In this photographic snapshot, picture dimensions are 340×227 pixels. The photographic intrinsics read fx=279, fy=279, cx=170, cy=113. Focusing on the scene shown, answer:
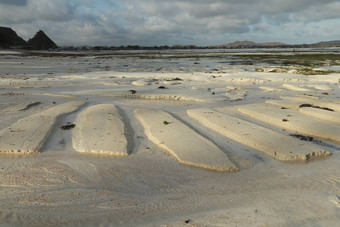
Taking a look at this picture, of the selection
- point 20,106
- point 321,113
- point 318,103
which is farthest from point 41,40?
point 321,113

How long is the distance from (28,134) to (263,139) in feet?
16.2

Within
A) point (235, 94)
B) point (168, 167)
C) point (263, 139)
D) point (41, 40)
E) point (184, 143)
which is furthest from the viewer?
point (41, 40)

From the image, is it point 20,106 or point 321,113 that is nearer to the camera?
point 321,113

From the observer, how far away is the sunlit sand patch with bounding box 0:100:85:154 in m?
5.14

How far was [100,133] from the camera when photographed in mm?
6035

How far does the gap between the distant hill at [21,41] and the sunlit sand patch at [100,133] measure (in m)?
93.1

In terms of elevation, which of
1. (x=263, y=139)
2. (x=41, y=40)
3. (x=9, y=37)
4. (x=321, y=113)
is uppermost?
(x=9, y=37)

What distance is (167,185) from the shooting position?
164 inches

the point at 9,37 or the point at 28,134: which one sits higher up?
the point at 9,37

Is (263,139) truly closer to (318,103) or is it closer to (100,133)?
(100,133)

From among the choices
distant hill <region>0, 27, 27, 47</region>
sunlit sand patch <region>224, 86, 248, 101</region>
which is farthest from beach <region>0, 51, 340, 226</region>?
distant hill <region>0, 27, 27, 47</region>

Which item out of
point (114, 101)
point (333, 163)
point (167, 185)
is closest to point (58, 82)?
point (114, 101)

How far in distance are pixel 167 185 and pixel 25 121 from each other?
14.8 ft

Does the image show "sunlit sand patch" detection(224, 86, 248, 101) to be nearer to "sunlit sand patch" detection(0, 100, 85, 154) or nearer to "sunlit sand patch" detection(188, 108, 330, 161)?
"sunlit sand patch" detection(188, 108, 330, 161)
